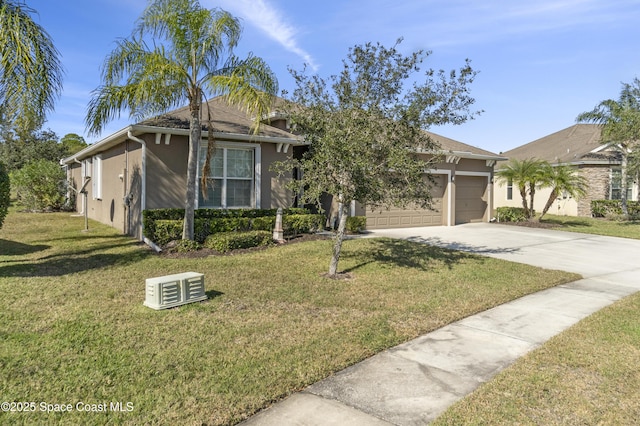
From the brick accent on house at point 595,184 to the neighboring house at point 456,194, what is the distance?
7.54m

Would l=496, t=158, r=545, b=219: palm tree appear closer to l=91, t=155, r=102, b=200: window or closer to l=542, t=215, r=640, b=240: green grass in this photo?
l=542, t=215, r=640, b=240: green grass

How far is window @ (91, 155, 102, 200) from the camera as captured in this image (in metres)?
16.3

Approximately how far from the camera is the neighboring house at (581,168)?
22422 millimetres

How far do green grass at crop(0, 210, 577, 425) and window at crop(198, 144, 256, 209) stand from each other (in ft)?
9.33

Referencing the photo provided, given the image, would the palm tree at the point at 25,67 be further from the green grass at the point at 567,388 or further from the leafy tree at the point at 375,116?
the green grass at the point at 567,388

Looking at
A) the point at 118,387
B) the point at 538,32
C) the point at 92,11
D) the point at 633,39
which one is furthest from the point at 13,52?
the point at 633,39

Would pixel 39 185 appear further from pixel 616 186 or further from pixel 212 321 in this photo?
pixel 616 186

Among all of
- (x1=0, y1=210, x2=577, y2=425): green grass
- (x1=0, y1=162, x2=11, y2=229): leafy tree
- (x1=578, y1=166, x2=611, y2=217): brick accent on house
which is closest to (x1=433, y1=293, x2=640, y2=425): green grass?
(x1=0, y1=210, x2=577, y2=425): green grass

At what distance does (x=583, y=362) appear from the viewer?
4180mm

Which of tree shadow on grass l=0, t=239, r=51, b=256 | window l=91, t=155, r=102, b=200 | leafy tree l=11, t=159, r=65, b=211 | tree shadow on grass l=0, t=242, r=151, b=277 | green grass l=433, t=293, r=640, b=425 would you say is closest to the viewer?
green grass l=433, t=293, r=640, b=425

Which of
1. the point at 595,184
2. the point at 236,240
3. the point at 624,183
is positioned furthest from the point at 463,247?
the point at 595,184

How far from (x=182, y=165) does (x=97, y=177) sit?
734cm

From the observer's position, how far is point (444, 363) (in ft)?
13.7

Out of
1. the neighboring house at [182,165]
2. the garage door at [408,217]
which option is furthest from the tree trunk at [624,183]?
the neighboring house at [182,165]
